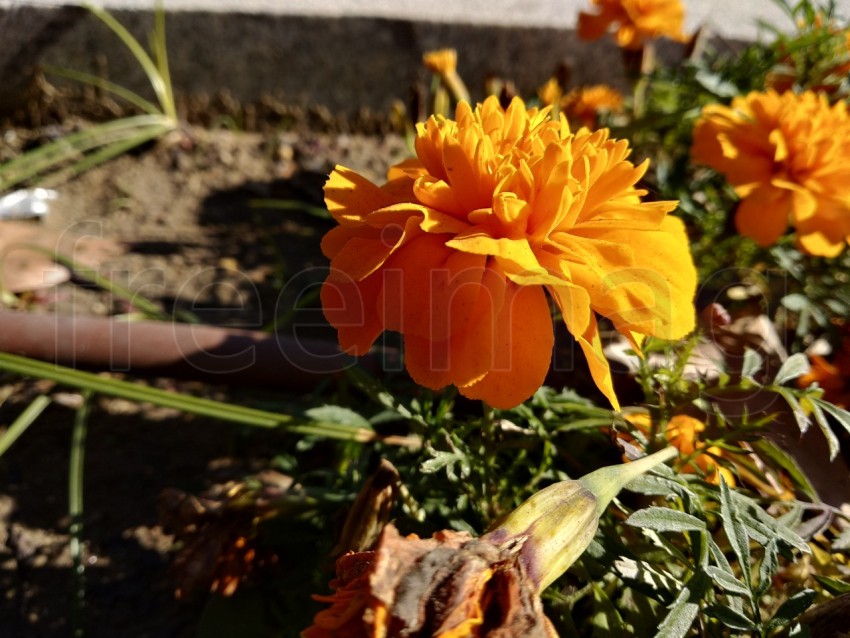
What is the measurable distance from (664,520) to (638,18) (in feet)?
3.48

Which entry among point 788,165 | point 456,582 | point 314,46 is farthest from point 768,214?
point 314,46

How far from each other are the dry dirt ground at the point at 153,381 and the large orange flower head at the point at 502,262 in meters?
0.51

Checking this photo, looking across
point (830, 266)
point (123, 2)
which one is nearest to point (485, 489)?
point (830, 266)

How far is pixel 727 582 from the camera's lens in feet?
2.00

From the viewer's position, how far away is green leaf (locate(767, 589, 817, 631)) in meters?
0.60

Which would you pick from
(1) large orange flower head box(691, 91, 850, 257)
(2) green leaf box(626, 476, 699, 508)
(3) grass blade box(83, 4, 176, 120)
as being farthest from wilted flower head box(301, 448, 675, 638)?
(3) grass blade box(83, 4, 176, 120)

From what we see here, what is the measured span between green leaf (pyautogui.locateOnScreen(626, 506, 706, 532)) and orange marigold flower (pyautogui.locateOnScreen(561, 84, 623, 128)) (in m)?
1.03

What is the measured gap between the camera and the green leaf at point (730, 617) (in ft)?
1.98

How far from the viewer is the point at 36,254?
1435 millimetres

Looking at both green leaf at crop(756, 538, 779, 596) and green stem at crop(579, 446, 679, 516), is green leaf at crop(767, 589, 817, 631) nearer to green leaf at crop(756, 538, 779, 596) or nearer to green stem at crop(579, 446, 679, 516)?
green leaf at crop(756, 538, 779, 596)

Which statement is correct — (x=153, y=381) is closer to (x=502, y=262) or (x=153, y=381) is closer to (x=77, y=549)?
(x=77, y=549)

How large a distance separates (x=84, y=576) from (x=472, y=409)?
56cm

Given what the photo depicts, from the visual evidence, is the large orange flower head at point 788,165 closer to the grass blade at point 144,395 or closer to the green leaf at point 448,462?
the green leaf at point 448,462

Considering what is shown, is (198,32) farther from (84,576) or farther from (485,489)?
(485,489)
